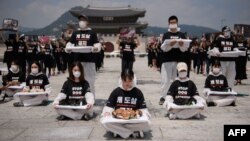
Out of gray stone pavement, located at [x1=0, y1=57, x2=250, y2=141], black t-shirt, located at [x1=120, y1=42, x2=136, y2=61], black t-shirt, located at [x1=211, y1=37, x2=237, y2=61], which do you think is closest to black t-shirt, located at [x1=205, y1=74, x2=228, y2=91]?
gray stone pavement, located at [x1=0, y1=57, x2=250, y2=141]

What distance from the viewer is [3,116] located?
8.16 m

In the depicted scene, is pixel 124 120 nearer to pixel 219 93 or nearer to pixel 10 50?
pixel 219 93

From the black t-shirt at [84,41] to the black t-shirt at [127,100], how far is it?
281cm

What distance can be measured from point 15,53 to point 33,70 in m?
4.82

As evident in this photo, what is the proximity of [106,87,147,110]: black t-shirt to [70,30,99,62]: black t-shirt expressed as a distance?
281cm

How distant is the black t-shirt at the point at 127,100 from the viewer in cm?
665

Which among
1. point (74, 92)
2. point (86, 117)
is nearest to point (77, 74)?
point (74, 92)

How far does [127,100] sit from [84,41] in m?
3.06

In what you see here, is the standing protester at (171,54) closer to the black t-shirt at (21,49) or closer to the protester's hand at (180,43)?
the protester's hand at (180,43)

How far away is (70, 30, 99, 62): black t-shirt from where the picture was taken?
9.28 metres

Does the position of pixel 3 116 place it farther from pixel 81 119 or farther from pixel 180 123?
pixel 180 123

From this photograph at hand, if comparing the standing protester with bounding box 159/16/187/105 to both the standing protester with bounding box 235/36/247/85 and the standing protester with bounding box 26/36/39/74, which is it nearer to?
the standing protester with bounding box 235/36/247/85

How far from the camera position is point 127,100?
6.65 meters

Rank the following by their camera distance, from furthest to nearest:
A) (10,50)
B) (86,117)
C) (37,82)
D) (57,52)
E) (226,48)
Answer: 1. (57,52)
2. (10,50)
3. (226,48)
4. (37,82)
5. (86,117)
